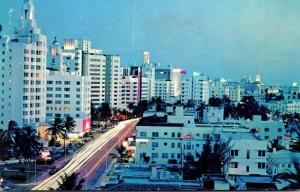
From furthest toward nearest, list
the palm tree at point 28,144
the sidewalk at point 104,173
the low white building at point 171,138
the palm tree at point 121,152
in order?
the low white building at point 171,138, the palm tree at point 28,144, the palm tree at point 121,152, the sidewalk at point 104,173

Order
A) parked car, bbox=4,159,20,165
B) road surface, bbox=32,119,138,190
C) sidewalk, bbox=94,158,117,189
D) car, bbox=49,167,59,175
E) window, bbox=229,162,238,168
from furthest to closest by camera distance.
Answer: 1. window, bbox=229,162,238,168
2. parked car, bbox=4,159,20,165
3. car, bbox=49,167,59,175
4. road surface, bbox=32,119,138,190
5. sidewalk, bbox=94,158,117,189

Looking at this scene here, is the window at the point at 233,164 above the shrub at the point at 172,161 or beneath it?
above

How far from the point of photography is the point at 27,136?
5215 mm

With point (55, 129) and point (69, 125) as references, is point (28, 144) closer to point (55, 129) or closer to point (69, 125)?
point (55, 129)

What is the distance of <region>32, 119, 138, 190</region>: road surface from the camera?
3.55 metres

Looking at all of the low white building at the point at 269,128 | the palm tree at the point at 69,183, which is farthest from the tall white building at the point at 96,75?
the low white building at the point at 269,128

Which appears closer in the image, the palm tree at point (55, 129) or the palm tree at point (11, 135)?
the palm tree at point (11, 135)

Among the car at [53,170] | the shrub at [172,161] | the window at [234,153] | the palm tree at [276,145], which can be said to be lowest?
the shrub at [172,161]

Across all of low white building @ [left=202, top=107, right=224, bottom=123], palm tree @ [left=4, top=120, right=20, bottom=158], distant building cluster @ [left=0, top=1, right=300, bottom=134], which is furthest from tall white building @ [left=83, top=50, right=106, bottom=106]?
low white building @ [left=202, top=107, right=224, bottom=123]

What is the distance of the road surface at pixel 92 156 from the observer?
3551 millimetres

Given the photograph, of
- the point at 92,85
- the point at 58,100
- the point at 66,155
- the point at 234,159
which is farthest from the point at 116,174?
the point at 92,85

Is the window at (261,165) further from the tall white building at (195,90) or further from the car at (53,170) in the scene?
the car at (53,170)

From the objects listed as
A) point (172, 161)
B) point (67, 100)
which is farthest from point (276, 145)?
point (67, 100)

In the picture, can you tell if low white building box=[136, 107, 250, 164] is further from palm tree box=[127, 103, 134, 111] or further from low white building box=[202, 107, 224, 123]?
low white building box=[202, 107, 224, 123]
